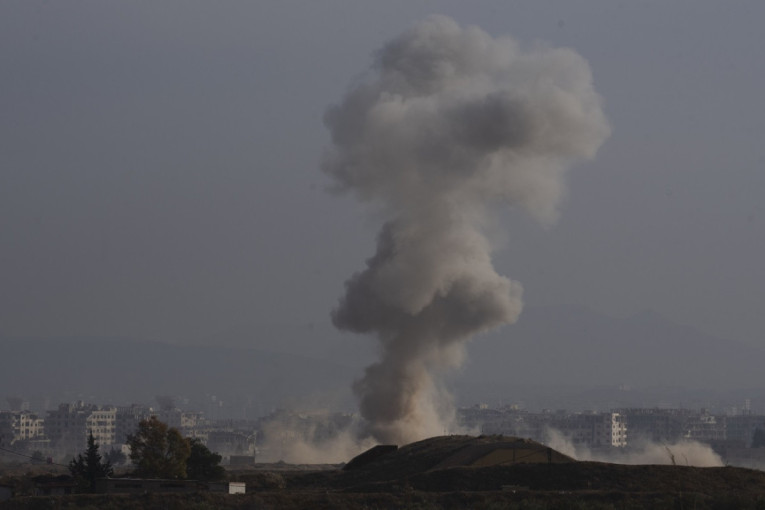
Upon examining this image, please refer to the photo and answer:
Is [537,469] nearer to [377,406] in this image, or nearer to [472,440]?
[472,440]

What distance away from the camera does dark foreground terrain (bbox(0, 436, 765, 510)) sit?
230 feet

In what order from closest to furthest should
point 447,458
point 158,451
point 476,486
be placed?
point 476,486 < point 447,458 < point 158,451

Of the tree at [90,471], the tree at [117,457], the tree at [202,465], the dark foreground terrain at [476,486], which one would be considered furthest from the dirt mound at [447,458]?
the tree at [117,457]

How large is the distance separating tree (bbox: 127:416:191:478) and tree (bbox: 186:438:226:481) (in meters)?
1.45

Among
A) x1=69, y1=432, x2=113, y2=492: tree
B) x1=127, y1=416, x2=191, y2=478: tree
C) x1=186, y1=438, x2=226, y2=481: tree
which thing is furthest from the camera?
x1=186, y1=438, x2=226, y2=481: tree

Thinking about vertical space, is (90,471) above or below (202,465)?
below

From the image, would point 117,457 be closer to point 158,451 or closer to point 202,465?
point 202,465

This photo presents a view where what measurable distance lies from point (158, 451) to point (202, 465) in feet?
13.8

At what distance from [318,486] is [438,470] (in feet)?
28.4

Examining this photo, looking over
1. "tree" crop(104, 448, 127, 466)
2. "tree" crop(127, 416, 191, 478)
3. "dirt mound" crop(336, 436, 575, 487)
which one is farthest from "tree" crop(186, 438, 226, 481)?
"tree" crop(104, 448, 127, 466)

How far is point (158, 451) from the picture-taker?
97062 mm

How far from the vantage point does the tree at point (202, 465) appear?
322ft

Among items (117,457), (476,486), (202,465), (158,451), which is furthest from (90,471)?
(117,457)

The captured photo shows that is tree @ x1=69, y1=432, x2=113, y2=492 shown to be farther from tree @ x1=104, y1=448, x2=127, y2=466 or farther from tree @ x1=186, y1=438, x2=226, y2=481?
tree @ x1=104, y1=448, x2=127, y2=466
